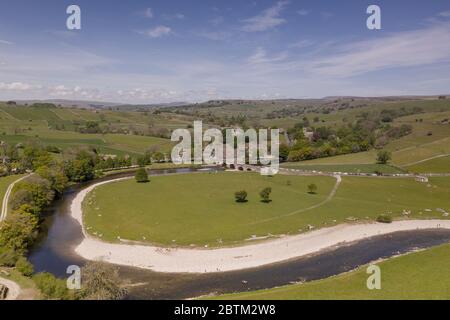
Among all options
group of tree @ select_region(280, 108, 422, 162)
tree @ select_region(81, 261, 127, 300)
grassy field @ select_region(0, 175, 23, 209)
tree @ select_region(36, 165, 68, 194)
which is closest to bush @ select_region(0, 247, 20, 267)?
tree @ select_region(81, 261, 127, 300)

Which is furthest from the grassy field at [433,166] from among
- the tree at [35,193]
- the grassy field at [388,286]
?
the tree at [35,193]

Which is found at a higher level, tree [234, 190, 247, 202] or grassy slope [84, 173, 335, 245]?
tree [234, 190, 247, 202]

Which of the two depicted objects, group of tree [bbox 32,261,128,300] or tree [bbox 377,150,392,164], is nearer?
group of tree [bbox 32,261,128,300]

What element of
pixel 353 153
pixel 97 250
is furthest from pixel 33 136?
pixel 353 153

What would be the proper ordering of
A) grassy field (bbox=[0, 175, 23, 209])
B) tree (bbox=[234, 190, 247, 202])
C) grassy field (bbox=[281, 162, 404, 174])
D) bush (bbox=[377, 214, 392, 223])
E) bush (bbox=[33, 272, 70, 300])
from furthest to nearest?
1. grassy field (bbox=[281, 162, 404, 174])
2. grassy field (bbox=[0, 175, 23, 209])
3. tree (bbox=[234, 190, 247, 202])
4. bush (bbox=[377, 214, 392, 223])
5. bush (bbox=[33, 272, 70, 300])

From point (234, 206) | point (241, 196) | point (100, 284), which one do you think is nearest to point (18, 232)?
point (100, 284)

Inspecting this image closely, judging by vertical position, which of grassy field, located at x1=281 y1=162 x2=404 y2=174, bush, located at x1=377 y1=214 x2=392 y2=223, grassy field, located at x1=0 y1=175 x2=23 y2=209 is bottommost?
bush, located at x1=377 y1=214 x2=392 y2=223

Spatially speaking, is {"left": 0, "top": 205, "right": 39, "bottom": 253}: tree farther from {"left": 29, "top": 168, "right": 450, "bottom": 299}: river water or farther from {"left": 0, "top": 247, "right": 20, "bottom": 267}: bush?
{"left": 0, "top": 247, "right": 20, "bottom": 267}: bush

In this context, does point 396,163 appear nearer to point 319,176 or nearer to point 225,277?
point 319,176

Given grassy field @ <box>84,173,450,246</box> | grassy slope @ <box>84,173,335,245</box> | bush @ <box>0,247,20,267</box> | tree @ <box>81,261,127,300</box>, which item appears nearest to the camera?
tree @ <box>81,261,127,300</box>
